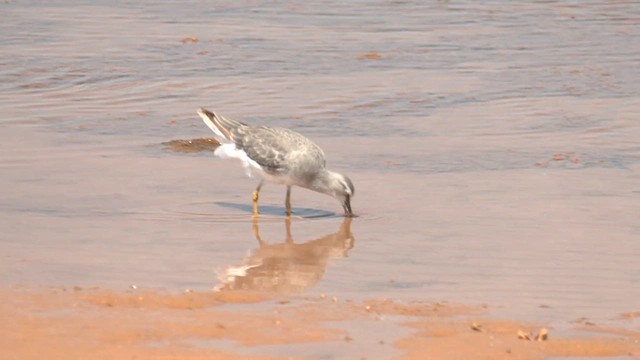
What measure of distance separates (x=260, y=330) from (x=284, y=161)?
3894 millimetres

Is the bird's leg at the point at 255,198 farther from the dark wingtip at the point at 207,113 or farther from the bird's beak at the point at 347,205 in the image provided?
the dark wingtip at the point at 207,113

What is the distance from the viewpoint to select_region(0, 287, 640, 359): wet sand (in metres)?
6.20

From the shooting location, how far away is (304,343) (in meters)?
6.36

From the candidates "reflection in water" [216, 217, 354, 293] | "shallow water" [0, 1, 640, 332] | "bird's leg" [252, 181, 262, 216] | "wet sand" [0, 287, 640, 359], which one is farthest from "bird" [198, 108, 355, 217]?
"wet sand" [0, 287, 640, 359]

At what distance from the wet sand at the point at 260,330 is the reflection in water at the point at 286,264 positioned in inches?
21.4

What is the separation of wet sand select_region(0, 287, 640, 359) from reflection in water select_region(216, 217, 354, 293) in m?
0.54

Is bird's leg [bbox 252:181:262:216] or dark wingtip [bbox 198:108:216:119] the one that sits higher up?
dark wingtip [bbox 198:108:216:119]

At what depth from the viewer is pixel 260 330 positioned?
6543 mm

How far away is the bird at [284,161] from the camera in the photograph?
33.5 feet

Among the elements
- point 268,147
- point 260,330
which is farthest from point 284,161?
point 260,330

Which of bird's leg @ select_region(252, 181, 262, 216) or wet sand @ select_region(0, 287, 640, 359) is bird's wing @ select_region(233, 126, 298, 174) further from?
wet sand @ select_region(0, 287, 640, 359)

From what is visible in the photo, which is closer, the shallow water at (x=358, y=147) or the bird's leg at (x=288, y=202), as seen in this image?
the shallow water at (x=358, y=147)

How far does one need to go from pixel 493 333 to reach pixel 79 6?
17.1 meters

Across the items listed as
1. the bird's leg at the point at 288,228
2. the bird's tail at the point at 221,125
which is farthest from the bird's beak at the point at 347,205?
the bird's tail at the point at 221,125
